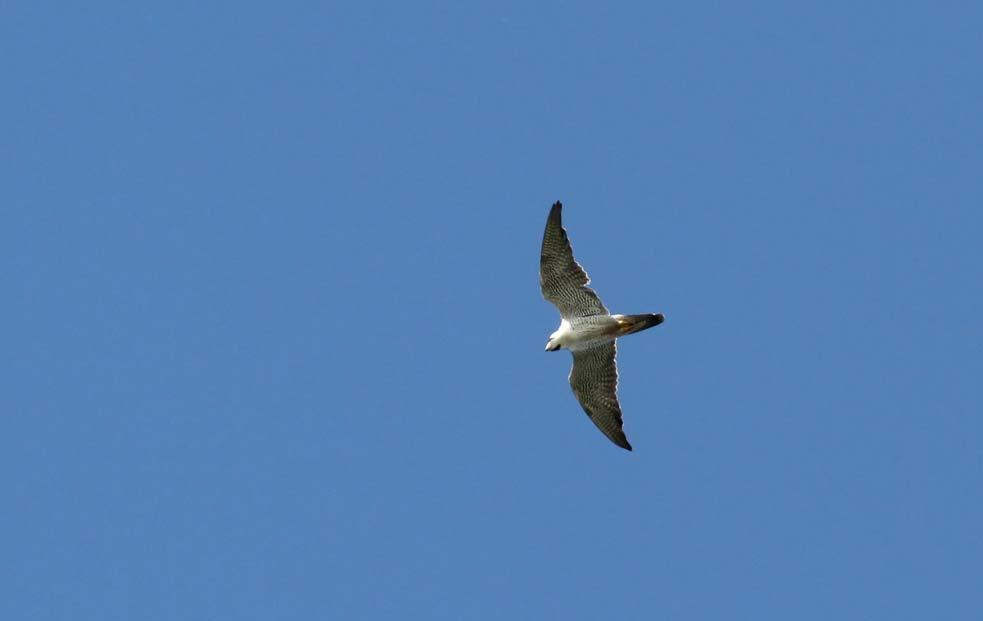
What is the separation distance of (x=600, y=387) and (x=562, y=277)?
2.57 m

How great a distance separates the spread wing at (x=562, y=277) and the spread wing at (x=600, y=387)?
1.10 m

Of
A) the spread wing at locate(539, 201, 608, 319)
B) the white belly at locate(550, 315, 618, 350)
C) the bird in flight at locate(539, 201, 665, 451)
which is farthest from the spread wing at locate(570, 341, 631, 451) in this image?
the spread wing at locate(539, 201, 608, 319)

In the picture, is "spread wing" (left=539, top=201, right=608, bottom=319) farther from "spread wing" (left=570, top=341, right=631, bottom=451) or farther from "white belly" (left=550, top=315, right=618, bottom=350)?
"spread wing" (left=570, top=341, right=631, bottom=451)

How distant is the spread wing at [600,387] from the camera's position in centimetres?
2842

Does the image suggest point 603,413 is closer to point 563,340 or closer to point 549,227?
point 563,340

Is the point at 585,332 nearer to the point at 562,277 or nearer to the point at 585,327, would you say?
the point at 585,327

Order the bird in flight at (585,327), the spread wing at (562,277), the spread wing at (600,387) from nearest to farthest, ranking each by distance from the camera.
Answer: the spread wing at (562,277) < the bird in flight at (585,327) < the spread wing at (600,387)

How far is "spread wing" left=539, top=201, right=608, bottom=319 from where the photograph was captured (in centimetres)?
2709

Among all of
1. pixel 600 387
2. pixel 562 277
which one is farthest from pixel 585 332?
pixel 600 387

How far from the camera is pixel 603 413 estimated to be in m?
28.7

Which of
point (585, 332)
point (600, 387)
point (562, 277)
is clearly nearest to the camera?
point (562, 277)

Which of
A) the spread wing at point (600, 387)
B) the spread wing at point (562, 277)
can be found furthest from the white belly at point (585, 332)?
the spread wing at point (600, 387)

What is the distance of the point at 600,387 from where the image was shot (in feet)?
94.1

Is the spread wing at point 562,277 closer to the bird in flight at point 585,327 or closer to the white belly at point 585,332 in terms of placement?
the bird in flight at point 585,327
